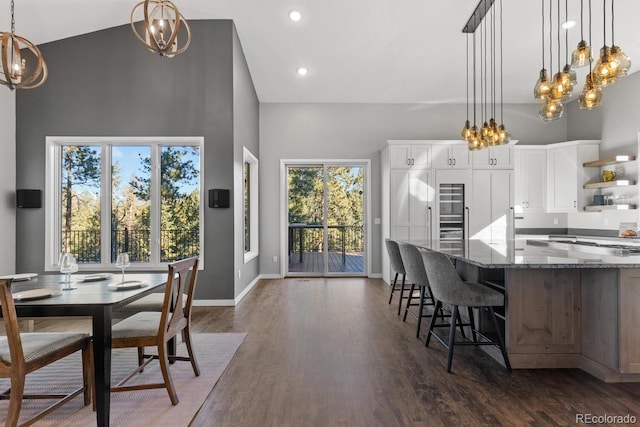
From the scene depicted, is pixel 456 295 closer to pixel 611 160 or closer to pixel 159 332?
pixel 159 332

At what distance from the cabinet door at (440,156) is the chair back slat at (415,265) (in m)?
2.78

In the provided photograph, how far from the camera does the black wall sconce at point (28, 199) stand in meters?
4.59

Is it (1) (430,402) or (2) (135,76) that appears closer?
(1) (430,402)

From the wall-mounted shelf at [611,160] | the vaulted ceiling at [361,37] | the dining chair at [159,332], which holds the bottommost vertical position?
the dining chair at [159,332]

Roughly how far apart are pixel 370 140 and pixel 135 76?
4.01 m

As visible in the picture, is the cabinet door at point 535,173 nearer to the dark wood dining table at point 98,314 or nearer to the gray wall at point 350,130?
the gray wall at point 350,130

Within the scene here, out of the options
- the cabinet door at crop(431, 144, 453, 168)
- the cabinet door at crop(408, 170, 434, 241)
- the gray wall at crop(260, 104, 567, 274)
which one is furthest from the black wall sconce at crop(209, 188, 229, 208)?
the cabinet door at crop(431, 144, 453, 168)

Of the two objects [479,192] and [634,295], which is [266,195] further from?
[634,295]

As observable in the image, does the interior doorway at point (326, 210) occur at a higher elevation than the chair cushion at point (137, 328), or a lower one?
higher

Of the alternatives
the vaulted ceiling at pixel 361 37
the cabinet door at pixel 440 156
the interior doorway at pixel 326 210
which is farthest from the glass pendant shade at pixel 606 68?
the interior doorway at pixel 326 210

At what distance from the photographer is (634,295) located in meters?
2.34

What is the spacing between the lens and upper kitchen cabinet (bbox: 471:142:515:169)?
5922mm

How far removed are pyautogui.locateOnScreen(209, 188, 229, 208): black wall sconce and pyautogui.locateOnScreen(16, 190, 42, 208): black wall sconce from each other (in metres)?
2.30

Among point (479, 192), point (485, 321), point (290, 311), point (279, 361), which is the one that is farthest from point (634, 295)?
point (479, 192)
